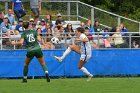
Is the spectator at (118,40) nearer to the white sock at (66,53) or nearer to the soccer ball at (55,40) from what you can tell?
the soccer ball at (55,40)

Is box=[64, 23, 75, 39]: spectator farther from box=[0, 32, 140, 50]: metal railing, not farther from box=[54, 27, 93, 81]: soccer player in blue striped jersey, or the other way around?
box=[54, 27, 93, 81]: soccer player in blue striped jersey

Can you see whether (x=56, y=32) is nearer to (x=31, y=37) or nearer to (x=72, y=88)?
(x=31, y=37)

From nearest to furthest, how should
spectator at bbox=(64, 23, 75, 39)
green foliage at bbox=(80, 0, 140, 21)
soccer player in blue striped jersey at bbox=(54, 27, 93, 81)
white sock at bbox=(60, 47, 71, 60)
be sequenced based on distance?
soccer player in blue striped jersey at bbox=(54, 27, 93, 81)
white sock at bbox=(60, 47, 71, 60)
spectator at bbox=(64, 23, 75, 39)
green foliage at bbox=(80, 0, 140, 21)

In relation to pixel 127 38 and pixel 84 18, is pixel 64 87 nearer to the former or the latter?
pixel 127 38

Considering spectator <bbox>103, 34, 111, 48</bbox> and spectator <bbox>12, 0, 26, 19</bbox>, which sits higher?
spectator <bbox>12, 0, 26, 19</bbox>

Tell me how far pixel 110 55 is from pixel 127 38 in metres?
1.05

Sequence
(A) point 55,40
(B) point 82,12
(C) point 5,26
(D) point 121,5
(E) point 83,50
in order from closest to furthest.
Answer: (E) point 83,50, (A) point 55,40, (C) point 5,26, (B) point 82,12, (D) point 121,5

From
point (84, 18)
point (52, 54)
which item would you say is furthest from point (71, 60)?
point (84, 18)

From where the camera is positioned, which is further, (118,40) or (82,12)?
(82,12)

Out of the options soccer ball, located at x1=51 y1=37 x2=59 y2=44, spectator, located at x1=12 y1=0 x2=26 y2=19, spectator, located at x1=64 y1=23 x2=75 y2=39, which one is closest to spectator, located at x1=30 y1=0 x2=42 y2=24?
spectator, located at x1=12 y1=0 x2=26 y2=19

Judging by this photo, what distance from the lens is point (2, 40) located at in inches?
988

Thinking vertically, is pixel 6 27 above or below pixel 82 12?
below

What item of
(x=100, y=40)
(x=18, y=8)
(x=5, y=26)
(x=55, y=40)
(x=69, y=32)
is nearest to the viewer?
(x=55, y=40)

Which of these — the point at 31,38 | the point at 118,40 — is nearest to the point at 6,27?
the point at 118,40
